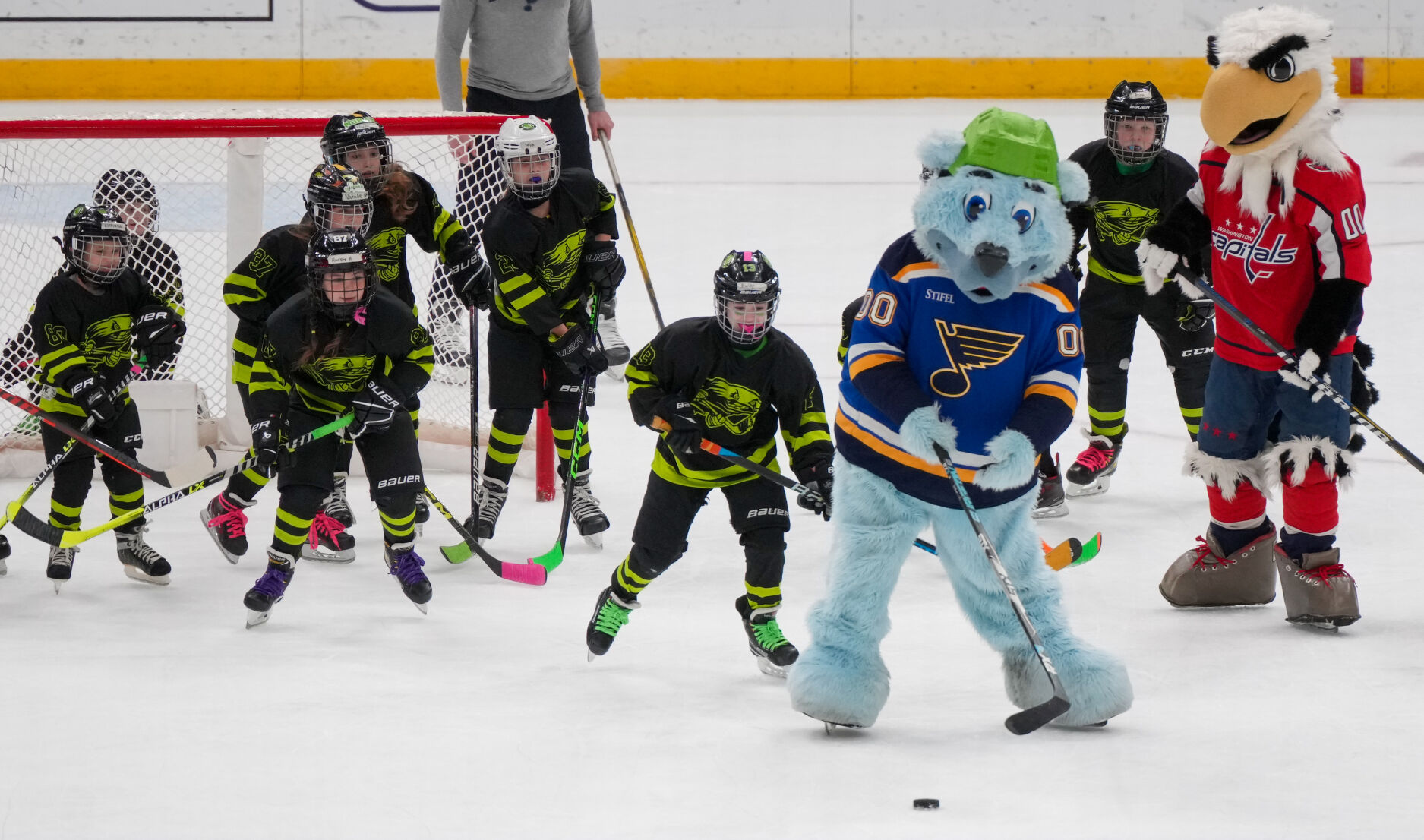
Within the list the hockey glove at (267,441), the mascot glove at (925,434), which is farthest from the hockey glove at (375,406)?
the mascot glove at (925,434)

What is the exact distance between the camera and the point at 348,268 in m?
3.21

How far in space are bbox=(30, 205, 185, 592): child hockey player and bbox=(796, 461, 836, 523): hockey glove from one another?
1.52 metres

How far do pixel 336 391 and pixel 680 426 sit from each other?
0.86m

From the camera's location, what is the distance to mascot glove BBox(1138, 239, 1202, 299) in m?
3.29

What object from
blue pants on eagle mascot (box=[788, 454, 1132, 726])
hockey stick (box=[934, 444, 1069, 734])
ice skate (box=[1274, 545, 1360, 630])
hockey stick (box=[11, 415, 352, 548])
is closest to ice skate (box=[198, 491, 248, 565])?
hockey stick (box=[11, 415, 352, 548])

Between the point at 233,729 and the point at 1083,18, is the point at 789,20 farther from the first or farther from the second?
the point at 233,729

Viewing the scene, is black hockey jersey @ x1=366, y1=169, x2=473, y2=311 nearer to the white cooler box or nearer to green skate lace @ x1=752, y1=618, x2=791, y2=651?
the white cooler box

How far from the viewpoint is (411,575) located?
3.42m

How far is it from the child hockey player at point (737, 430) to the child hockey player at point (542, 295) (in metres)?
0.69

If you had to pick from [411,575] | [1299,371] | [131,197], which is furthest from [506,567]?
[1299,371]

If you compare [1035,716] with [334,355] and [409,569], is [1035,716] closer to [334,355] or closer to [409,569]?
[409,569]

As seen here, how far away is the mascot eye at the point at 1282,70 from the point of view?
310cm

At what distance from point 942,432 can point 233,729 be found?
4.26 feet

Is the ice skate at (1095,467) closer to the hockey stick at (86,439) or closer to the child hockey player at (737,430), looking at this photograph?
the child hockey player at (737,430)
